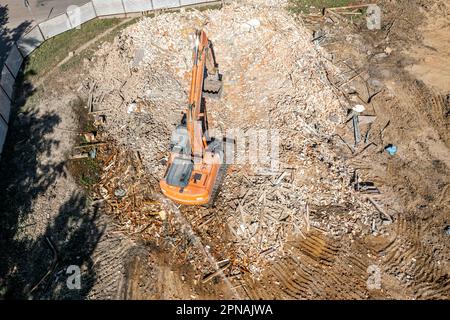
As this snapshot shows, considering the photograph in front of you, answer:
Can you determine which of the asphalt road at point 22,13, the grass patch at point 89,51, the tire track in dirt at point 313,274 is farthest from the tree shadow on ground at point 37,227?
the asphalt road at point 22,13

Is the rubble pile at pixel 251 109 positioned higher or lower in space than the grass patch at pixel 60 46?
lower

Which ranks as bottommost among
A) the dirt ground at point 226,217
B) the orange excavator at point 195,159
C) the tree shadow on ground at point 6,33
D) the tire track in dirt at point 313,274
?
the tire track in dirt at point 313,274

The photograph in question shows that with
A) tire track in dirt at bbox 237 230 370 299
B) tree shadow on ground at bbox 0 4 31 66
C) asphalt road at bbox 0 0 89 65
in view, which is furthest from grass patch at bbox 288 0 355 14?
tree shadow on ground at bbox 0 4 31 66

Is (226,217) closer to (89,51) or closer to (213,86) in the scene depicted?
(213,86)

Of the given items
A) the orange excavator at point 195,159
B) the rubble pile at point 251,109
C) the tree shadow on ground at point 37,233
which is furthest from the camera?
the rubble pile at point 251,109

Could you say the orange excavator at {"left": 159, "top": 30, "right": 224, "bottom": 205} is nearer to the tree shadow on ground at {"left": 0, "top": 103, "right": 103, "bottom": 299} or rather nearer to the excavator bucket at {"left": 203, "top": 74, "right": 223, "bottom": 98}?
the excavator bucket at {"left": 203, "top": 74, "right": 223, "bottom": 98}

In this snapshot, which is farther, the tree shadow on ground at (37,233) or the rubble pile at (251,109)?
the rubble pile at (251,109)

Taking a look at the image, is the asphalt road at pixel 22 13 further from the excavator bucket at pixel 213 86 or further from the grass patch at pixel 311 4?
the grass patch at pixel 311 4
